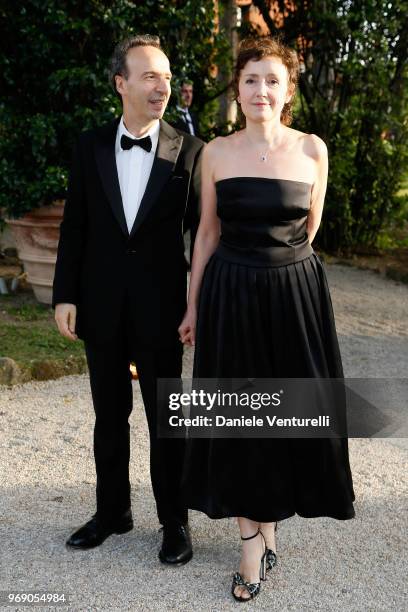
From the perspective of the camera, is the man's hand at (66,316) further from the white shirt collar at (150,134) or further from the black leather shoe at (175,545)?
the black leather shoe at (175,545)

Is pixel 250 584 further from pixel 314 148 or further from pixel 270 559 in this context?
pixel 314 148

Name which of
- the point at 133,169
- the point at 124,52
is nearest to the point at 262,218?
the point at 133,169

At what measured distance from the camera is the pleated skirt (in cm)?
301

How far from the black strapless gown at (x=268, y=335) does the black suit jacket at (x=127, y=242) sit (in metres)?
0.21

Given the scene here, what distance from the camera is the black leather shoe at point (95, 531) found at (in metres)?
3.45

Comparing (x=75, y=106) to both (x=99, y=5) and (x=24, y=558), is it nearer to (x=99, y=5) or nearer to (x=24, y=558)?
(x=99, y=5)

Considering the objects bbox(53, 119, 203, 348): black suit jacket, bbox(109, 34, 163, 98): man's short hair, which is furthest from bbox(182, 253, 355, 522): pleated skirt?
bbox(109, 34, 163, 98): man's short hair

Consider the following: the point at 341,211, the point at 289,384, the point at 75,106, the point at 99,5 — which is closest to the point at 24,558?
the point at 289,384

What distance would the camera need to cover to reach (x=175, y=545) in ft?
10.9

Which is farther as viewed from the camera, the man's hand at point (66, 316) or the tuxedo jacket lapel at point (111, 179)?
the man's hand at point (66, 316)

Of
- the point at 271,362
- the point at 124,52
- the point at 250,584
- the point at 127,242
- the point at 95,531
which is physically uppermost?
the point at 124,52

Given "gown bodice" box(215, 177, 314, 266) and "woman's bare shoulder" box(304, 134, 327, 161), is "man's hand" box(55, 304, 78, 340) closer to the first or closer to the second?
"gown bodice" box(215, 177, 314, 266)

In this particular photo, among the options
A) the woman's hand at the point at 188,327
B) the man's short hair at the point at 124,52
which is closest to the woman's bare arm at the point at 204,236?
the woman's hand at the point at 188,327

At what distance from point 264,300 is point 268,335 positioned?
13cm
